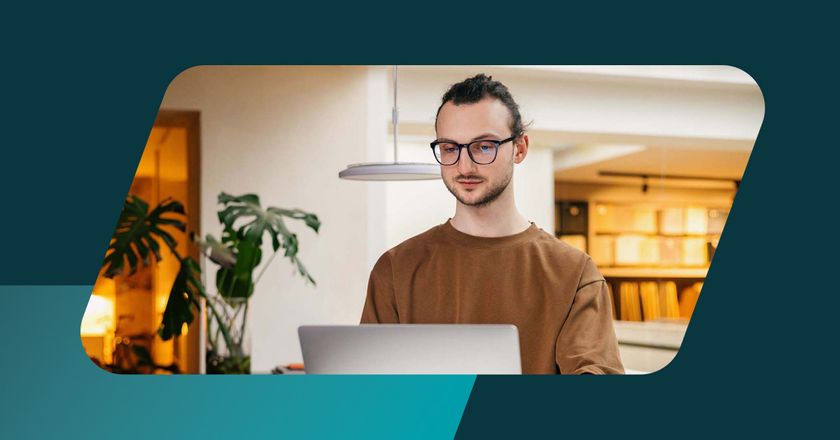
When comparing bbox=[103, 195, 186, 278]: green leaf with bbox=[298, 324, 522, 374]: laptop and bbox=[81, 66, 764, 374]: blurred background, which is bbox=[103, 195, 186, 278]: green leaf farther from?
bbox=[298, 324, 522, 374]: laptop

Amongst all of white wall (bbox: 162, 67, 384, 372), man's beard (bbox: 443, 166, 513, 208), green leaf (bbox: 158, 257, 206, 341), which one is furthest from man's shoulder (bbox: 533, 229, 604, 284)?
green leaf (bbox: 158, 257, 206, 341)

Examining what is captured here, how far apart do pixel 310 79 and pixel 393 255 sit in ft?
1.70

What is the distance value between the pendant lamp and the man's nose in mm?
60

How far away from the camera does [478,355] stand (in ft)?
6.61

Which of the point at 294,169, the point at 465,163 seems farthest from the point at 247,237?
the point at 465,163

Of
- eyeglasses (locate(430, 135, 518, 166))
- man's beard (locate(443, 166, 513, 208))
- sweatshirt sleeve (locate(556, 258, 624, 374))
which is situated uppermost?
eyeglasses (locate(430, 135, 518, 166))

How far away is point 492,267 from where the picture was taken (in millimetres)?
2484

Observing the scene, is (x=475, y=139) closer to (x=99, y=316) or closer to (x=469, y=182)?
(x=469, y=182)

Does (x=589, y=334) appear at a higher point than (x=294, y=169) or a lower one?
lower

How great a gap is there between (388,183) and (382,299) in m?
0.29

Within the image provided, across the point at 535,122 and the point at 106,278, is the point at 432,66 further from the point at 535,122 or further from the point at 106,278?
the point at 106,278

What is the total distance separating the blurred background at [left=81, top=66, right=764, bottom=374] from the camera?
249 cm

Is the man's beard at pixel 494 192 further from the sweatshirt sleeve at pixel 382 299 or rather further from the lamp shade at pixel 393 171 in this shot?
the sweatshirt sleeve at pixel 382 299

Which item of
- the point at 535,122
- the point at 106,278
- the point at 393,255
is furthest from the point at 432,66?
the point at 106,278
